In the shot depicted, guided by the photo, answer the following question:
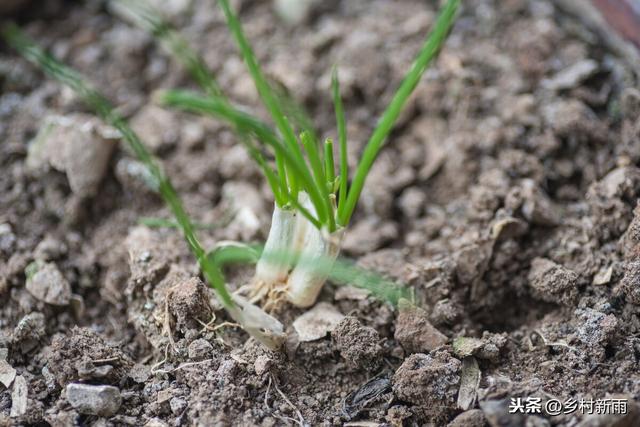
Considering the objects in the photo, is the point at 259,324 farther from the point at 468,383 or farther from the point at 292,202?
the point at 468,383

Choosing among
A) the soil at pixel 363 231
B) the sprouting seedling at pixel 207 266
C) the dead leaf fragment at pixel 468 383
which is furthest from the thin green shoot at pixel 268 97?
the dead leaf fragment at pixel 468 383

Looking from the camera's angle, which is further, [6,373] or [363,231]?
[363,231]

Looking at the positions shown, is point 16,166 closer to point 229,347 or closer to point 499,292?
point 229,347

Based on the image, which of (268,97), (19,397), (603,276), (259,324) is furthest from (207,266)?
(603,276)

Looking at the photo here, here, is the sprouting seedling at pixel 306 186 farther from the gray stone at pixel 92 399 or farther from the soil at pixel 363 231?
the gray stone at pixel 92 399

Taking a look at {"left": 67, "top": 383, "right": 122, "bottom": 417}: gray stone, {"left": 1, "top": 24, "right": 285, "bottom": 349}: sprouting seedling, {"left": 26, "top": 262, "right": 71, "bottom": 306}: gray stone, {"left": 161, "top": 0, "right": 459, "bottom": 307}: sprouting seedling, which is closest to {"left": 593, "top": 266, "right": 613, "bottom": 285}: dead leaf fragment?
{"left": 161, "top": 0, "right": 459, "bottom": 307}: sprouting seedling

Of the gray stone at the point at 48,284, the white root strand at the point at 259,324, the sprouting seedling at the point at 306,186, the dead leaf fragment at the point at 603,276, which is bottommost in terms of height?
the dead leaf fragment at the point at 603,276
